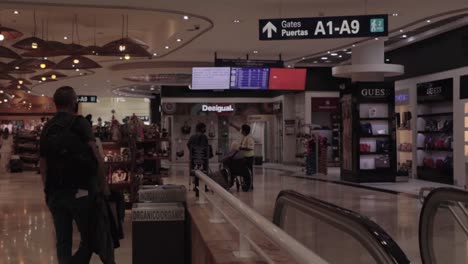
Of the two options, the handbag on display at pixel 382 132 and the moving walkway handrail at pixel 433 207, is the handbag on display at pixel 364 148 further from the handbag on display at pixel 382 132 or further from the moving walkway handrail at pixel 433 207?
the moving walkway handrail at pixel 433 207

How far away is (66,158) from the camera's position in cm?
375

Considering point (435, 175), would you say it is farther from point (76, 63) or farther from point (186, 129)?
point (186, 129)

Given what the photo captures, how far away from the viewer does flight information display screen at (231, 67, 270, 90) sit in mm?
14750

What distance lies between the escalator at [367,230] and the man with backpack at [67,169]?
49.9 inches

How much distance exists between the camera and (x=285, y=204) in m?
3.44

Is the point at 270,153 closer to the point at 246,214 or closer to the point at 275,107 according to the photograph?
the point at 275,107

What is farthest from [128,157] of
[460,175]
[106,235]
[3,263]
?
[460,175]

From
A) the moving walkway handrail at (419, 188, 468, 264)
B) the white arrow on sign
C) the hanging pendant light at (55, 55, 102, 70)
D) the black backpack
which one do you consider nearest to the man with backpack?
the black backpack

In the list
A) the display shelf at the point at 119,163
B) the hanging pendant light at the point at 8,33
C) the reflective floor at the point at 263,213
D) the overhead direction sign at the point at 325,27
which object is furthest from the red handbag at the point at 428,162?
the hanging pendant light at the point at 8,33

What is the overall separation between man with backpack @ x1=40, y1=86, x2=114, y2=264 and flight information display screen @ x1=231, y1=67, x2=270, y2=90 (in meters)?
10.9

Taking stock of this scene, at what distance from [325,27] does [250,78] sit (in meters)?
6.27

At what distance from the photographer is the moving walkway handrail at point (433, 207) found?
13.1 feet

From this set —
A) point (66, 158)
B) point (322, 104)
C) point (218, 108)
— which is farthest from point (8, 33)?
point (218, 108)

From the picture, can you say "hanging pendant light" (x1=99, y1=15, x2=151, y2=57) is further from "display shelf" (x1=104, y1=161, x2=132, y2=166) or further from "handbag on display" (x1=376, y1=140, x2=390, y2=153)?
"handbag on display" (x1=376, y1=140, x2=390, y2=153)
